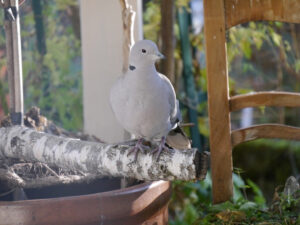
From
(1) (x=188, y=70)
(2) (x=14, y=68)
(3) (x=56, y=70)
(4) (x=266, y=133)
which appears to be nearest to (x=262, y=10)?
(4) (x=266, y=133)

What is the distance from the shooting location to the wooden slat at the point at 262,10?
143cm

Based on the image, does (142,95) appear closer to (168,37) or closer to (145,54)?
(145,54)

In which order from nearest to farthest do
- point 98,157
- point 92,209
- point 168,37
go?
point 92,209 → point 98,157 → point 168,37

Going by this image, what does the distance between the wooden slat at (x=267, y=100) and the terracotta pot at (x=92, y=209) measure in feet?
1.46

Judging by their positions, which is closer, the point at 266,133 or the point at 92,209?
the point at 92,209

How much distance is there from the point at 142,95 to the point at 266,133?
48 centimetres

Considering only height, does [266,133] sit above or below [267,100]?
below

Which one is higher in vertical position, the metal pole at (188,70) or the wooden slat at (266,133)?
the metal pole at (188,70)

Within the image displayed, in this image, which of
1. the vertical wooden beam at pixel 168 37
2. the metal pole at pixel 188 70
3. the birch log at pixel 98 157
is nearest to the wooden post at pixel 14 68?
the birch log at pixel 98 157

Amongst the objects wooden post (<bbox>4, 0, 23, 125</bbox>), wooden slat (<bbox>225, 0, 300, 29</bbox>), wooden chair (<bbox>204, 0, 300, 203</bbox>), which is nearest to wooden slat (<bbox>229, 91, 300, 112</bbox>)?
wooden chair (<bbox>204, 0, 300, 203</bbox>)

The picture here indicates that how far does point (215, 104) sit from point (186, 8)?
1188 mm

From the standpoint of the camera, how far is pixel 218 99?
151 cm

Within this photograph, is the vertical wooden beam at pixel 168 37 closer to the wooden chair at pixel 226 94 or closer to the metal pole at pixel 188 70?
the metal pole at pixel 188 70

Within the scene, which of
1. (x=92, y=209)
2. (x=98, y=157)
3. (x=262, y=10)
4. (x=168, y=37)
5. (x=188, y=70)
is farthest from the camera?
(x=188, y=70)
